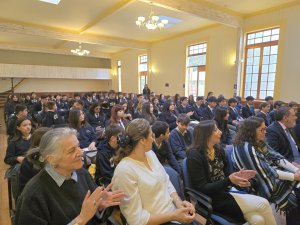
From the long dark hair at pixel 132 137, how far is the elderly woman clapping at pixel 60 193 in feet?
1.09

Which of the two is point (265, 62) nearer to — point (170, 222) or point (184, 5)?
point (184, 5)

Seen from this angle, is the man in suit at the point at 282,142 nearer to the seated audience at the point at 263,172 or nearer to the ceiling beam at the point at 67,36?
the seated audience at the point at 263,172

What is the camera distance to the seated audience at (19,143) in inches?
97.3

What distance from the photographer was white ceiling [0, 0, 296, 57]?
6.47 metres

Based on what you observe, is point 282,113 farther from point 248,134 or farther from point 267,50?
point 267,50

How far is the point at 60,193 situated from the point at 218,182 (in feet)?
3.94

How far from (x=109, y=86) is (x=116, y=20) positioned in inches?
379

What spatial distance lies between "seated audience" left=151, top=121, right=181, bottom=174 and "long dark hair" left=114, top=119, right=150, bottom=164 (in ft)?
3.64

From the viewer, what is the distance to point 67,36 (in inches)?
368

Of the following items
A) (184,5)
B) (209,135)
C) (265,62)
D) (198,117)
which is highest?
(184,5)

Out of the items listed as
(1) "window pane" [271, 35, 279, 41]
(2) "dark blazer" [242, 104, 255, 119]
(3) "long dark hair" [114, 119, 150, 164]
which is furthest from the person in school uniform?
(1) "window pane" [271, 35, 279, 41]

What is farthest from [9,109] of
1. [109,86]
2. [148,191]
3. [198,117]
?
[109,86]

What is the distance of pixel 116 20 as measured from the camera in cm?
806

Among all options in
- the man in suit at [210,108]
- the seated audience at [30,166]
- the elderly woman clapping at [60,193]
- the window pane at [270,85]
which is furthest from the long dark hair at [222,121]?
the window pane at [270,85]
